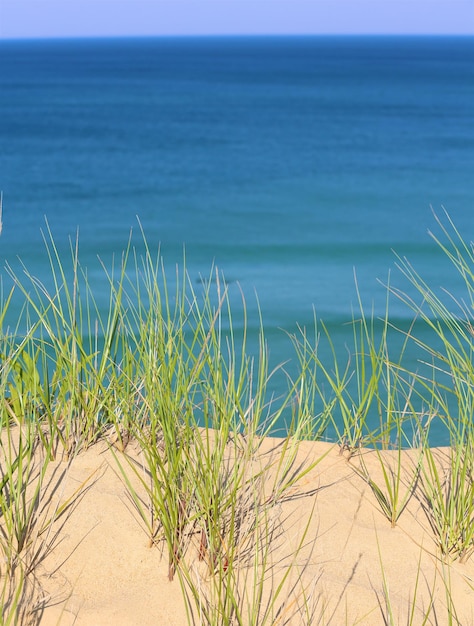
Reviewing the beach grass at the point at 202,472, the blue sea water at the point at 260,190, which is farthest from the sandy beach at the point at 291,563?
the blue sea water at the point at 260,190

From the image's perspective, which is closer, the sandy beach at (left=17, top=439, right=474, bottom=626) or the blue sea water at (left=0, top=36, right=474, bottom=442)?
the sandy beach at (left=17, top=439, right=474, bottom=626)

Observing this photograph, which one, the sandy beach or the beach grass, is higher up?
the beach grass

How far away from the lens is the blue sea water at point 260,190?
609 centimetres

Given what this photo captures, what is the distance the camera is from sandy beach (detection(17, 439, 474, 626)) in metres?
1.26

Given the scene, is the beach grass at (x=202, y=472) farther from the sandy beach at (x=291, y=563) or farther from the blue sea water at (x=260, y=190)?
the blue sea water at (x=260, y=190)

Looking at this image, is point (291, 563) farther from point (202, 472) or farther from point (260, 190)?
point (260, 190)

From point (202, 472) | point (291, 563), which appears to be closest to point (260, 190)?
point (202, 472)

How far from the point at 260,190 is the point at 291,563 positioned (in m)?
7.81

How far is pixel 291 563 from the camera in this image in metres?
1.25

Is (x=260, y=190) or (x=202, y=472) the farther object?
(x=260, y=190)

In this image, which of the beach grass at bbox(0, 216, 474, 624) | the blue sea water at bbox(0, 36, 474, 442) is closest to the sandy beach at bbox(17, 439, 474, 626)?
the beach grass at bbox(0, 216, 474, 624)

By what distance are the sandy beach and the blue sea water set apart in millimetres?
898

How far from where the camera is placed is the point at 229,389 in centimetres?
154

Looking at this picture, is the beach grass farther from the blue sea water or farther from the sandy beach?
the blue sea water
